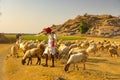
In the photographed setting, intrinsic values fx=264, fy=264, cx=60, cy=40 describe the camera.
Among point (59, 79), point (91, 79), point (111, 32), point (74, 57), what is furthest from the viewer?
point (111, 32)

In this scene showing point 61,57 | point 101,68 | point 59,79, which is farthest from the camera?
point 61,57

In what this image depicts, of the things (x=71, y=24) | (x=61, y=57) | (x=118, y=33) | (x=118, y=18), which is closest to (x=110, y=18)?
(x=118, y=18)

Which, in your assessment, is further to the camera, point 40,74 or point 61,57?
point 61,57

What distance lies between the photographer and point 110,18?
16950 cm

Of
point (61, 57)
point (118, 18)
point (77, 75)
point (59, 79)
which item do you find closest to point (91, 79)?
point (77, 75)

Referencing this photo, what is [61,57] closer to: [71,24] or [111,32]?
[111,32]

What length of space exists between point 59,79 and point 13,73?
175 inches

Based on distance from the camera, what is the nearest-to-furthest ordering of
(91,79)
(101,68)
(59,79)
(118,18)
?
(59,79), (91,79), (101,68), (118,18)

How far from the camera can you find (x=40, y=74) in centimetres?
1555

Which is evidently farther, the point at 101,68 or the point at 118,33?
the point at 118,33

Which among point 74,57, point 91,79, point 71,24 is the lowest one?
point 91,79

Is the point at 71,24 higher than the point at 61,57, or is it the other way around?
the point at 71,24

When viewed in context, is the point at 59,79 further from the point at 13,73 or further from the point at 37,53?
the point at 37,53

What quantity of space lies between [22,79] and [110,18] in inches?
6263
